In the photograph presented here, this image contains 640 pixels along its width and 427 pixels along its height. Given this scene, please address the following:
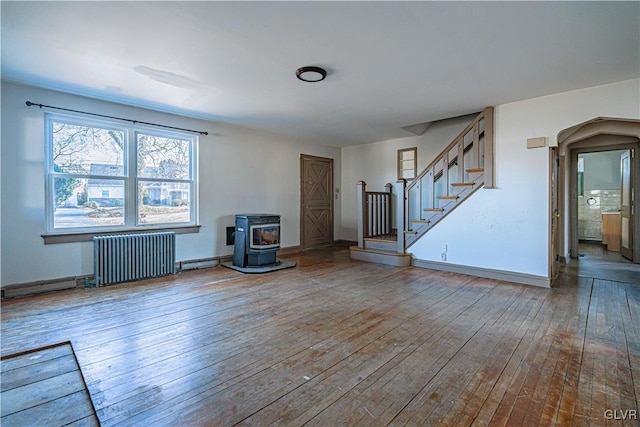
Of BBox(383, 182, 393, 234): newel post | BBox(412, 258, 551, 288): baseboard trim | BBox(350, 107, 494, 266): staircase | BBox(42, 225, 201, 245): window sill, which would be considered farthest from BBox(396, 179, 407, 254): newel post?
BBox(42, 225, 201, 245): window sill

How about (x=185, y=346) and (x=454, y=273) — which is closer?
(x=185, y=346)

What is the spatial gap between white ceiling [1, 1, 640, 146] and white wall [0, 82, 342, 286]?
42 centimetres

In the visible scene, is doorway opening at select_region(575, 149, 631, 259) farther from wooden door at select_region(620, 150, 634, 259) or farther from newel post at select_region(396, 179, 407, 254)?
newel post at select_region(396, 179, 407, 254)

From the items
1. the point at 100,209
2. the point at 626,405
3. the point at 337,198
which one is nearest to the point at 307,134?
the point at 337,198

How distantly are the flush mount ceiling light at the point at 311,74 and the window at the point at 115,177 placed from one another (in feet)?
9.35

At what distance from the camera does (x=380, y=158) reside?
752 cm

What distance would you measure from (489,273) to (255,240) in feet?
12.7

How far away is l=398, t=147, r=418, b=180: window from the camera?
22.6 ft

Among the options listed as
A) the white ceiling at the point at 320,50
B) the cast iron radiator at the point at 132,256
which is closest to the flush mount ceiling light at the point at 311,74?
the white ceiling at the point at 320,50

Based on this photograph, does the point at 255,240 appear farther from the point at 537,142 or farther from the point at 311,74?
the point at 537,142

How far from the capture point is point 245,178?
6160 mm

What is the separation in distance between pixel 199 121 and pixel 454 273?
5162mm

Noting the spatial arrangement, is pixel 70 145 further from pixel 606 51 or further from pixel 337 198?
pixel 606 51

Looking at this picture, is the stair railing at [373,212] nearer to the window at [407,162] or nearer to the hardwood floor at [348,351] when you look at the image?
the window at [407,162]
